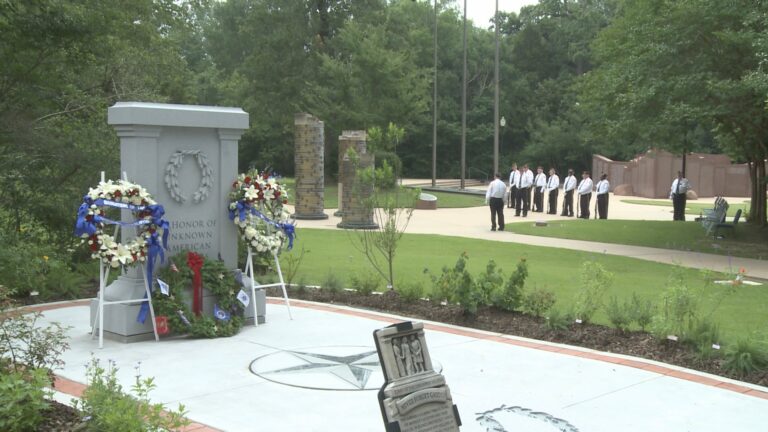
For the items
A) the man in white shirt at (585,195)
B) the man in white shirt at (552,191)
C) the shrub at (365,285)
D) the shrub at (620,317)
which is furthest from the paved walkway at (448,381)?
the man in white shirt at (552,191)

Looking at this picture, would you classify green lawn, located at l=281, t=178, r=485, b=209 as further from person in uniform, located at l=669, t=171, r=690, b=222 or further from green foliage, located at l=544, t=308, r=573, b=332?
green foliage, located at l=544, t=308, r=573, b=332

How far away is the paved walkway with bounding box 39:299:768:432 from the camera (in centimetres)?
589

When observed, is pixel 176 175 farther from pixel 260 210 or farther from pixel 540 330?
pixel 540 330

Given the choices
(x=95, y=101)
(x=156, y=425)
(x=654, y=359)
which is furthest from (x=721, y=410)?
(x=95, y=101)

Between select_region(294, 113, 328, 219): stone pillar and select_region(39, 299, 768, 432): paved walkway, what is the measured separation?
18.3 metres

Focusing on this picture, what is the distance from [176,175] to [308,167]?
18.7 m

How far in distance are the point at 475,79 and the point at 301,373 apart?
209 feet

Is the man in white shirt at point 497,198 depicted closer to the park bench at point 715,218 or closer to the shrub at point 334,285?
the park bench at point 715,218

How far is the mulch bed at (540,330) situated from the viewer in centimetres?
771

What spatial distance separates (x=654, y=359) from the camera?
7816 mm

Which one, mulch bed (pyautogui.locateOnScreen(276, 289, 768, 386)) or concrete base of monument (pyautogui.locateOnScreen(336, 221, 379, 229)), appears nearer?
mulch bed (pyautogui.locateOnScreen(276, 289, 768, 386))

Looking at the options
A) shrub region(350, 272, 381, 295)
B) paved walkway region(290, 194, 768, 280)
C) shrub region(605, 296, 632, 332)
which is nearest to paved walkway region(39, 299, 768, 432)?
shrub region(605, 296, 632, 332)

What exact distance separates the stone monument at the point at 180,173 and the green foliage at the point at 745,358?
18.2ft

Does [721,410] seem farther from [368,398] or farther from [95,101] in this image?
[95,101]
